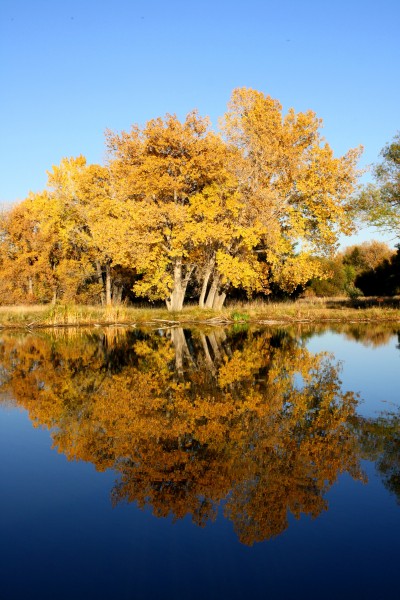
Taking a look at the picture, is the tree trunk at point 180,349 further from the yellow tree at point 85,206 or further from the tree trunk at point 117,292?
the tree trunk at point 117,292

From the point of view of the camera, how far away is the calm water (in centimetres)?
517

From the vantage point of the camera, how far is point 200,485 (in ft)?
23.1

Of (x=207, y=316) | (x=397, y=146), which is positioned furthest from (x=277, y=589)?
(x=397, y=146)

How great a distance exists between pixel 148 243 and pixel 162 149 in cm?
569

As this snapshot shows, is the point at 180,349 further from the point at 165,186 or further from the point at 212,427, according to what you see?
the point at 165,186

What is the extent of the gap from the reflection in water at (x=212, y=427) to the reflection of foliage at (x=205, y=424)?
0.02 metres

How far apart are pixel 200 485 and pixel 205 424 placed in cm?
292

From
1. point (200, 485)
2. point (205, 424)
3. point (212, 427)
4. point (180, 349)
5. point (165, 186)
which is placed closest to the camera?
point (200, 485)

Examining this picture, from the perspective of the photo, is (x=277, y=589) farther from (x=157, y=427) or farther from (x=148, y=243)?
(x=148, y=243)

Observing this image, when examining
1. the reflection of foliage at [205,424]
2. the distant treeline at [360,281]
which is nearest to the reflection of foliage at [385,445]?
the reflection of foliage at [205,424]

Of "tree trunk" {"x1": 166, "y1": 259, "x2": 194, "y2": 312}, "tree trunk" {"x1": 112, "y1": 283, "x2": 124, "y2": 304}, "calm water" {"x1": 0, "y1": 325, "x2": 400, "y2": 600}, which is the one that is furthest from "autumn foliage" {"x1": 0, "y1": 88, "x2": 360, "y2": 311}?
"calm water" {"x1": 0, "y1": 325, "x2": 400, "y2": 600}

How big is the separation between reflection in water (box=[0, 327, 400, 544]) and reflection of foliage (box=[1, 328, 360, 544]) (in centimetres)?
2

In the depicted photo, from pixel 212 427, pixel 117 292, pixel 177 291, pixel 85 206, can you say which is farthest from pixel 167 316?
pixel 212 427

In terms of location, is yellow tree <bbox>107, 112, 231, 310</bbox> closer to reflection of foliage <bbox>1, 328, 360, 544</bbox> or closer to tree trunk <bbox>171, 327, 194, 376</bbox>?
tree trunk <bbox>171, 327, 194, 376</bbox>
